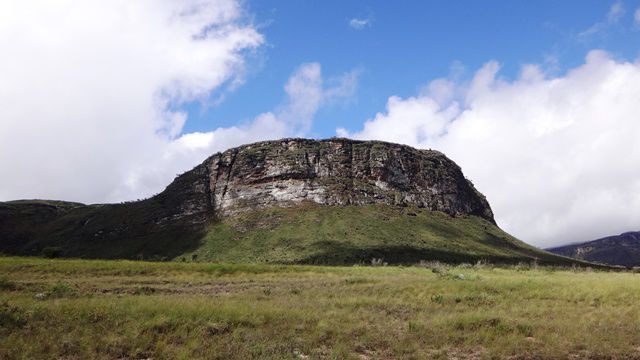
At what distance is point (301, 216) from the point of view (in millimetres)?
144000

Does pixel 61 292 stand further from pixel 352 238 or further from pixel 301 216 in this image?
pixel 301 216

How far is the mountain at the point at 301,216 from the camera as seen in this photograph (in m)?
126

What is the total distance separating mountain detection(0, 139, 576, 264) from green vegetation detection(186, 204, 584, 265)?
1.14ft

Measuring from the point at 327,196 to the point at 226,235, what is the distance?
34.8 meters

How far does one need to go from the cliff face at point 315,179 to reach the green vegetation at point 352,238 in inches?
267

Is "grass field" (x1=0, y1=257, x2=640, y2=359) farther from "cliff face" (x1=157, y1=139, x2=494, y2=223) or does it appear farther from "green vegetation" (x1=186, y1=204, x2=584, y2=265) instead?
"cliff face" (x1=157, y1=139, x2=494, y2=223)

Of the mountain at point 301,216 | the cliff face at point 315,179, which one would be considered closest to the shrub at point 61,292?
the mountain at point 301,216

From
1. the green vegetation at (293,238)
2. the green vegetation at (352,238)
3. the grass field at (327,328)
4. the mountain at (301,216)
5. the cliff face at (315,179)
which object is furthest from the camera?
the cliff face at (315,179)

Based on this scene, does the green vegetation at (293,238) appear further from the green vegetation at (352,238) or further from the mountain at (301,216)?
the mountain at (301,216)

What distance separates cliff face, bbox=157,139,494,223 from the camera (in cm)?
15700

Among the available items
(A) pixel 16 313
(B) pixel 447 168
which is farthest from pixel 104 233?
(A) pixel 16 313

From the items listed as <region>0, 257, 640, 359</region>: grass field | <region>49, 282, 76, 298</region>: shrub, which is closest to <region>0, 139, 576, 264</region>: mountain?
<region>49, 282, 76, 298</region>: shrub

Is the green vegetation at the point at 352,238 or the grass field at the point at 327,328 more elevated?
the green vegetation at the point at 352,238

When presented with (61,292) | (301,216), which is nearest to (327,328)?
(61,292)
